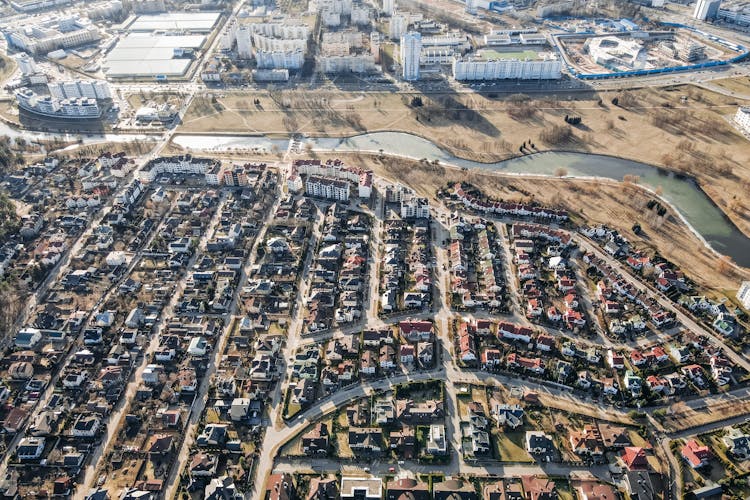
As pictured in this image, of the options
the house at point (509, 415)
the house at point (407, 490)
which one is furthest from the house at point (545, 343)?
the house at point (407, 490)

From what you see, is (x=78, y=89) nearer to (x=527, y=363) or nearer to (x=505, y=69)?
(x=505, y=69)

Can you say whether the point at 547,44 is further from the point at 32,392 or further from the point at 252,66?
the point at 32,392

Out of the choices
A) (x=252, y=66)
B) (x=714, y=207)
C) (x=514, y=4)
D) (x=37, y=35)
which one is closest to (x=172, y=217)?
(x=252, y=66)

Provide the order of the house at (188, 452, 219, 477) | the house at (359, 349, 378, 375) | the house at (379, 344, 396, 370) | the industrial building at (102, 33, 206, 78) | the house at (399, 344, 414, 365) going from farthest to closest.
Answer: the industrial building at (102, 33, 206, 78), the house at (399, 344, 414, 365), the house at (379, 344, 396, 370), the house at (359, 349, 378, 375), the house at (188, 452, 219, 477)

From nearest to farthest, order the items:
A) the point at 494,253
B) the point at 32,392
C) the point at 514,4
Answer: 1. the point at 32,392
2. the point at 494,253
3. the point at 514,4

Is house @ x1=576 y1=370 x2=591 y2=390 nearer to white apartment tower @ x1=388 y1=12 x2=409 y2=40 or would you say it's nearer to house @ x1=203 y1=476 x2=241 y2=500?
house @ x1=203 y1=476 x2=241 y2=500

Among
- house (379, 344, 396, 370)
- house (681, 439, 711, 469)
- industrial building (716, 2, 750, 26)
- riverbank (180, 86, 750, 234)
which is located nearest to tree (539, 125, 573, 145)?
riverbank (180, 86, 750, 234)

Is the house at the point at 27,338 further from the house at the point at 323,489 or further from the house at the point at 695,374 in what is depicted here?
the house at the point at 695,374
